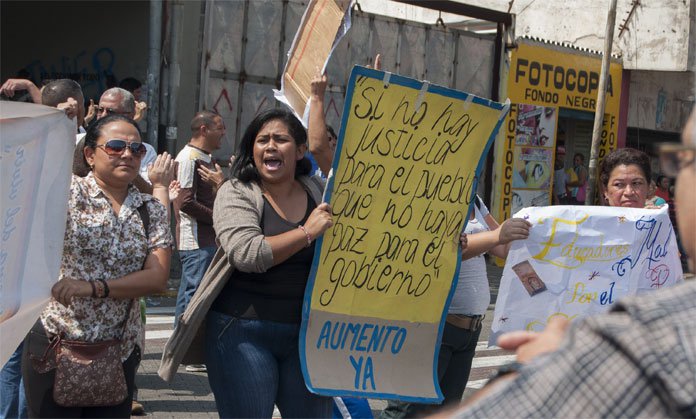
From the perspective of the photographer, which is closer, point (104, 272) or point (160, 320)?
point (104, 272)

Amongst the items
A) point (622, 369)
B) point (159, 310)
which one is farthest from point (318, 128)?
point (159, 310)

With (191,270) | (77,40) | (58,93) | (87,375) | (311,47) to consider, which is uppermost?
(77,40)

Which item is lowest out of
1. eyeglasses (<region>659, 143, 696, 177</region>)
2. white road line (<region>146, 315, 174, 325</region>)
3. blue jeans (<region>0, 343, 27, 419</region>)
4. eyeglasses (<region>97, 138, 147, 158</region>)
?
white road line (<region>146, 315, 174, 325</region>)

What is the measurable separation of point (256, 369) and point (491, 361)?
5.38m

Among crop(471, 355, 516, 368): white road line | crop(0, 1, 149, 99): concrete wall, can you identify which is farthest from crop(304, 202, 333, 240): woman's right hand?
crop(0, 1, 149, 99): concrete wall

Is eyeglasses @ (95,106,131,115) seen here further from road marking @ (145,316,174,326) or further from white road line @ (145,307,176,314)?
white road line @ (145,307,176,314)

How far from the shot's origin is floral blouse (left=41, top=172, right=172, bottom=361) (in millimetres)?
4062

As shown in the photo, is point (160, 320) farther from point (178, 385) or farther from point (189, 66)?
point (189, 66)

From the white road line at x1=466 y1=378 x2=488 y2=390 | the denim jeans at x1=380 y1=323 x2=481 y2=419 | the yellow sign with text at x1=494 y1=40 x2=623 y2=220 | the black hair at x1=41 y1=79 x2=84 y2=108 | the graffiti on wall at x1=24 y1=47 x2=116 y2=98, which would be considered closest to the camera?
the denim jeans at x1=380 y1=323 x2=481 y2=419

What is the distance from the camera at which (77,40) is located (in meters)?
16.2

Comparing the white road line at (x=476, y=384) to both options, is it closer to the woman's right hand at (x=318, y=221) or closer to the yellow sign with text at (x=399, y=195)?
the yellow sign with text at (x=399, y=195)

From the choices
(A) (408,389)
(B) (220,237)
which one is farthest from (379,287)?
(B) (220,237)

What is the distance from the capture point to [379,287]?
14.7 feet

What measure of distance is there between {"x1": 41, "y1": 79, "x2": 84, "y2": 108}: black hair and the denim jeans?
2.71m
